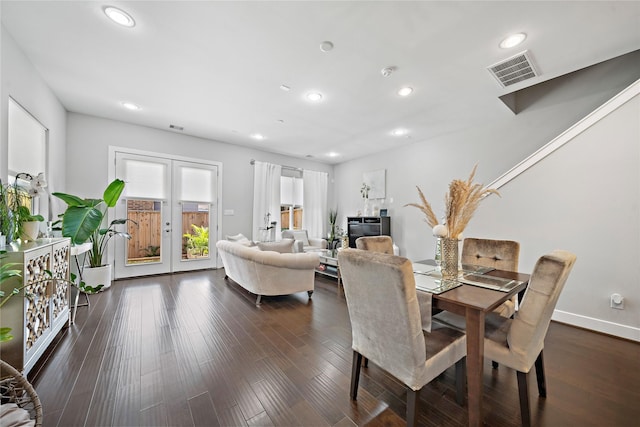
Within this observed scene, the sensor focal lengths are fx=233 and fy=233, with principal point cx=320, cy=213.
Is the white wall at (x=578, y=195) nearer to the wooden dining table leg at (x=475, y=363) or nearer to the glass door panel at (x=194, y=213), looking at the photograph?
the wooden dining table leg at (x=475, y=363)

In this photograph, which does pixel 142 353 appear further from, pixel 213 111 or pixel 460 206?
pixel 213 111

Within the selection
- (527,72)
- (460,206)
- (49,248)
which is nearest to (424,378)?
(460,206)

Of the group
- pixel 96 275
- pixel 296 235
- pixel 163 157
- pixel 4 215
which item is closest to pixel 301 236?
pixel 296 235

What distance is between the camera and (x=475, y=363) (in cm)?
124

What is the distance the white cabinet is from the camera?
165 centimetres

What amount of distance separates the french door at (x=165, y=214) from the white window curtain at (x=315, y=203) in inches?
97.0

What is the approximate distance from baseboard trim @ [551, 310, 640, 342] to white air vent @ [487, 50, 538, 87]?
9.39 feet

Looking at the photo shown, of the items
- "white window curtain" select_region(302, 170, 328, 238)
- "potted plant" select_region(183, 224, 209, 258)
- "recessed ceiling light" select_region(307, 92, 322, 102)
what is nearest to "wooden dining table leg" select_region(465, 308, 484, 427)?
"recessed ceiling light" select_region(307, 92, 322, 102)

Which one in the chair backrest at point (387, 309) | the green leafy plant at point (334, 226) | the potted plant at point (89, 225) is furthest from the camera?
the green leafy plant at point (334, 226)

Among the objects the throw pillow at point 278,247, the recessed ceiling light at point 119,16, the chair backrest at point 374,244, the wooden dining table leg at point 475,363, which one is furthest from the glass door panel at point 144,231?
the wooden dining table leg at point 475,363

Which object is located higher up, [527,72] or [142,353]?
[527,72]

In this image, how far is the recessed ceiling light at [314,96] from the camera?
3.21 metres

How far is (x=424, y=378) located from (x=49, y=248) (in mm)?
3184

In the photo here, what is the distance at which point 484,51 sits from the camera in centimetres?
233
